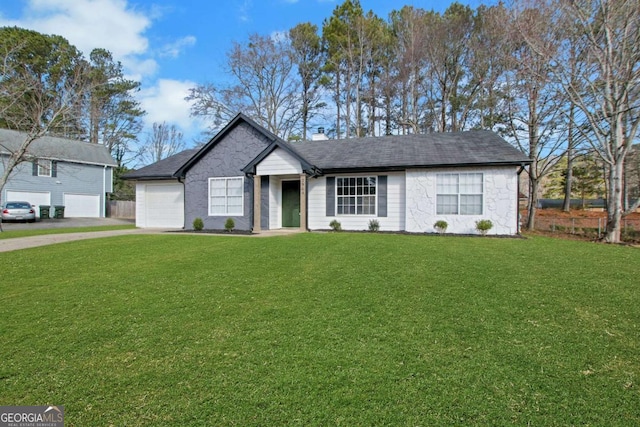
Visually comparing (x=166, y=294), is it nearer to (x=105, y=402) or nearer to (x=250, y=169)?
(x=105, y=402)

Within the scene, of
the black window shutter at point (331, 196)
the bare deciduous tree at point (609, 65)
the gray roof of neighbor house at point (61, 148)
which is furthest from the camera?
the gray roof of neighbor house at point (61, 148)

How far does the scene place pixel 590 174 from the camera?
35000 millimetres

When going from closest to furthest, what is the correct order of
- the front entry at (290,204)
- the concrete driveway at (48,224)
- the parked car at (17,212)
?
the front entry at (290,204) < the concrete driveway at (48,224) < the parked car at (17,212)

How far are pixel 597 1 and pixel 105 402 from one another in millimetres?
18290

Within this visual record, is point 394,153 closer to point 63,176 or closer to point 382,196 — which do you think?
point 382,196

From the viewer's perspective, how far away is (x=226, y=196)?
15.0m

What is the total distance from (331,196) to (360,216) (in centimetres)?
155

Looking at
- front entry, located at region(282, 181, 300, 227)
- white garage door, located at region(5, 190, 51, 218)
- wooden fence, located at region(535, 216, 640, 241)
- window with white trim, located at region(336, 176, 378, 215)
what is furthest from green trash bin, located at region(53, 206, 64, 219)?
wooden fence, located at region(535, 216, 640, 241)

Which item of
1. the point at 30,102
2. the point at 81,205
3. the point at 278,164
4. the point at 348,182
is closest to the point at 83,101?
the point at 30,102

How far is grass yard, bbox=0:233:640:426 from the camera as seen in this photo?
236 centimetres

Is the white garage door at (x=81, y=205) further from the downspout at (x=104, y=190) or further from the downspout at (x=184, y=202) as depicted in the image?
the downspout at (x=184, y=202)

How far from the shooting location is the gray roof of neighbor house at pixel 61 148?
80.2 ft

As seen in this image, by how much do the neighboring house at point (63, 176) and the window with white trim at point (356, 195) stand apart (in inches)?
870

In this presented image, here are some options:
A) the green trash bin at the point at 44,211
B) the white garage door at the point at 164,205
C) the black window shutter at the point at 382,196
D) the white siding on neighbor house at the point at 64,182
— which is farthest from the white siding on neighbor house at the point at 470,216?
the green trash bin at the point at 44,211
